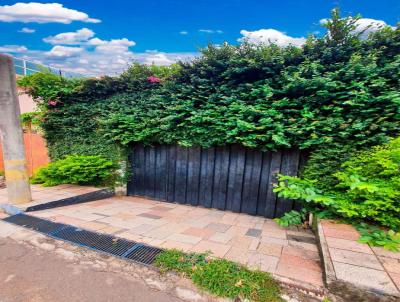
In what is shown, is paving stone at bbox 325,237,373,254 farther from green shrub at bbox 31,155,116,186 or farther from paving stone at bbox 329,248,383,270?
green shrub at bbox 31,155,116,186

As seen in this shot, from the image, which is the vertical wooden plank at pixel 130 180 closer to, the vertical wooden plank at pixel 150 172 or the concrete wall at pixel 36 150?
the vertical wooden plank at pixel 150 172

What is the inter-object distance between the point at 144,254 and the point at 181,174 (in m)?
2.38

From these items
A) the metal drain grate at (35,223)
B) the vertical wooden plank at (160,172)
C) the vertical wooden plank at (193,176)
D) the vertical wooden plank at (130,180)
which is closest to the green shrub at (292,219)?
the vertical wooden plank at (193,176)

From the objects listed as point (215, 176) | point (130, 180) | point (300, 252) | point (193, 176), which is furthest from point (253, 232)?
point (130, 180)

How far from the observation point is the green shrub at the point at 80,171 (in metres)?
5.12

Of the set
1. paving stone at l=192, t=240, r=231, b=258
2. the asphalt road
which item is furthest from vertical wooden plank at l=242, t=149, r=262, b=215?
the asphalt road

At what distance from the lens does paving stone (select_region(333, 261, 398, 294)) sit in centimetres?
161

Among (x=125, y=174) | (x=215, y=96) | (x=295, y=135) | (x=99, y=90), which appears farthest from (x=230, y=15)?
(x=125, y=174)

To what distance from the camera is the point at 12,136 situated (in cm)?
375

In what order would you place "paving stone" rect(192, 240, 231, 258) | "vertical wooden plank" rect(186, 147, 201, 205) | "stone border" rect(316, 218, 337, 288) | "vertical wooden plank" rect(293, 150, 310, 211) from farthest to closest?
1. "vertical wooden plank" rect(186, 147, 201, 205)
2. "vertical wooden plank" rect(293, 150, 310, 211)
3. "paving stone" rect(192, 240, 231, 258)
4. "stone border" rect(316, 218, 337, 288)

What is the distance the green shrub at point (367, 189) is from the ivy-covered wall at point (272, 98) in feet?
0.84

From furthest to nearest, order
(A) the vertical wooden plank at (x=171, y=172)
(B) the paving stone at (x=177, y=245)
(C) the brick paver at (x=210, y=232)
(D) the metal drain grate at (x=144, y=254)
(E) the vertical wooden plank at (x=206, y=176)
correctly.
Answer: (A) the vertical wooden plank at (x=171, y=172)
(E) the vertical wooden plank at (x=206, y=176)
(B) the paving stone at (x=177, y=245)
(D) the metal drain grate at (x=144, y=254)
(C) the brick paver at (x=210, y=232)

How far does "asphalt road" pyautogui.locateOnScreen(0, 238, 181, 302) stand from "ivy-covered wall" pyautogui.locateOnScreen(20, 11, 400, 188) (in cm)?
268

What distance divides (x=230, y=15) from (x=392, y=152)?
4178 millimetres
